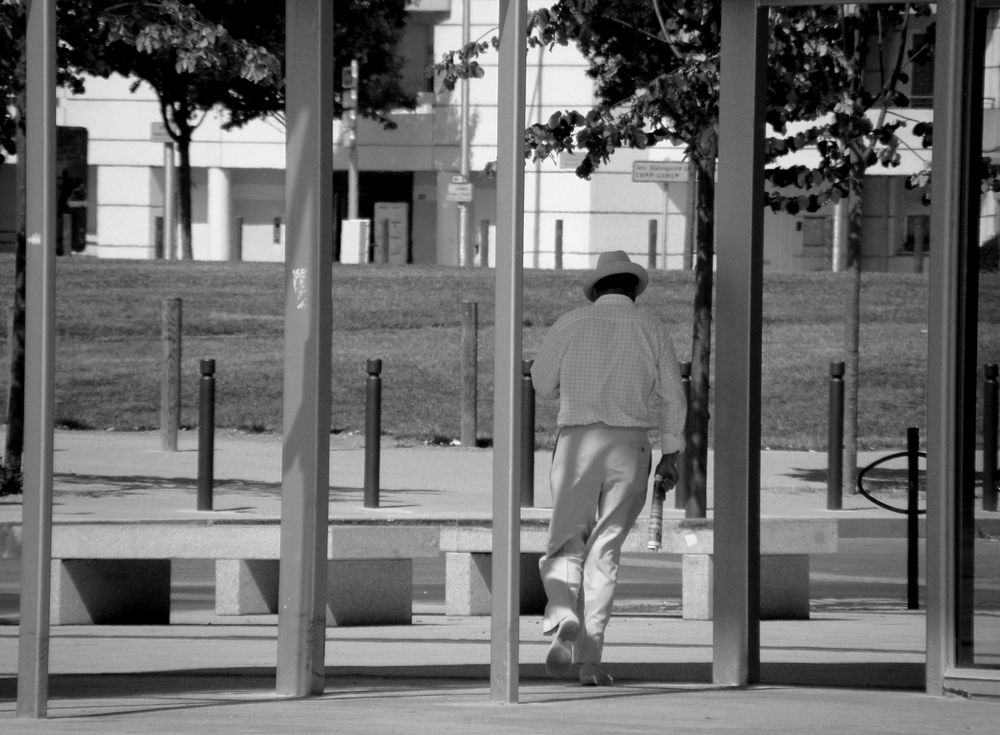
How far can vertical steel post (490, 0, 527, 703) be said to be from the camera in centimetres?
591

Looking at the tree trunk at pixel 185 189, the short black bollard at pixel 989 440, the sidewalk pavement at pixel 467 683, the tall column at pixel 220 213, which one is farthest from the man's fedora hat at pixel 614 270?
the tall column at pixel 220 213

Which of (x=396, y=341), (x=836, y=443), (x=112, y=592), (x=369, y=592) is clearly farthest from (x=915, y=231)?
(x=112, y=592)

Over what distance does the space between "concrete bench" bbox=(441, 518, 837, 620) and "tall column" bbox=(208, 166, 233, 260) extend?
3516cm

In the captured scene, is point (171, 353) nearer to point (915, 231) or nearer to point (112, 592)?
point (112, 592)

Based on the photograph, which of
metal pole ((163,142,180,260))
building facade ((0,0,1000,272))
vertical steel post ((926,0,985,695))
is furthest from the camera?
building facade ((0,0,1000,272))

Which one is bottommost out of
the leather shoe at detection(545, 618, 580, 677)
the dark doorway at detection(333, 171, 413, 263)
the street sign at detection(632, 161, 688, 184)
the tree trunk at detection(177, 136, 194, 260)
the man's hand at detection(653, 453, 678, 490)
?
the leather shoe at detection(545, 618, 580, 677)

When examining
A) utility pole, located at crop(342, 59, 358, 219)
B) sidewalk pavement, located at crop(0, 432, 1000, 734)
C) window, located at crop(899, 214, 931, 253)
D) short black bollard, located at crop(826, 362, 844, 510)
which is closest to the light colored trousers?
sidewalk pavement, located at crop(0, 432, 1000, 734)

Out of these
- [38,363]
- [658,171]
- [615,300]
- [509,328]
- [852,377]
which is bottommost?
[852,377]

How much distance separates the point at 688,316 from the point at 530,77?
18.6 m

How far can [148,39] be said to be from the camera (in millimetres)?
12836

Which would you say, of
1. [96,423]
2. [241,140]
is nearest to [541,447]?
[96,423]

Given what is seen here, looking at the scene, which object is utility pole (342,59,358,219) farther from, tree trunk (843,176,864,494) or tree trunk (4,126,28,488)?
tree trunk (4,126,28,488)

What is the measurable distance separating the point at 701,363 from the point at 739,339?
5.70 m

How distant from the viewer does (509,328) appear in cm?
595
